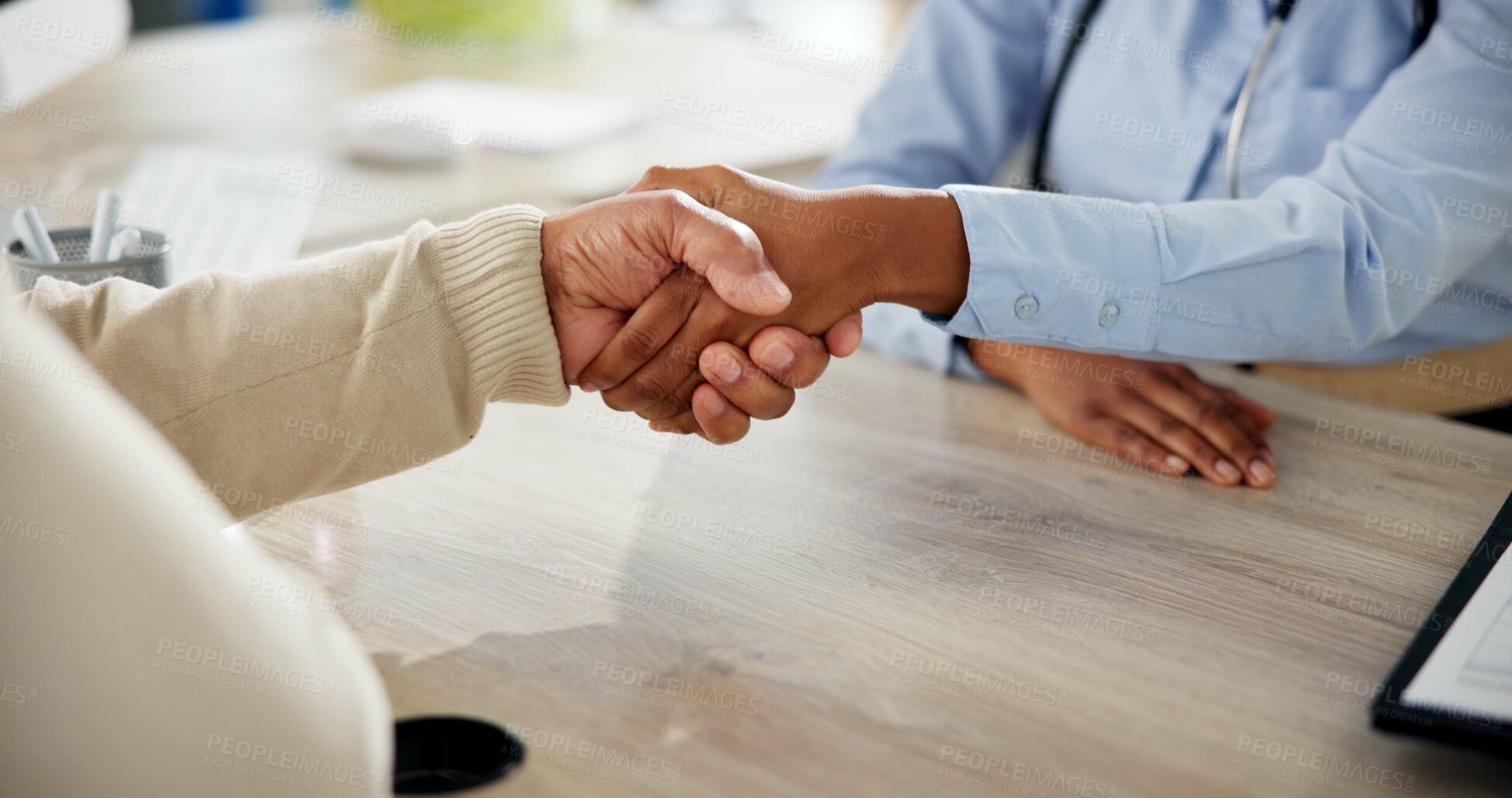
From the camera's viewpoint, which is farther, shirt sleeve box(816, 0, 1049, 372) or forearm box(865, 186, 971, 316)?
shirt sleeve box(816, 0, 1049, 372)

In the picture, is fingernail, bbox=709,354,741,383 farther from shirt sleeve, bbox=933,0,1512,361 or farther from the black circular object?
the black circular object

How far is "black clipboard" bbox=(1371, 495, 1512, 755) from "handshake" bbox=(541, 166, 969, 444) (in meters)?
0.40

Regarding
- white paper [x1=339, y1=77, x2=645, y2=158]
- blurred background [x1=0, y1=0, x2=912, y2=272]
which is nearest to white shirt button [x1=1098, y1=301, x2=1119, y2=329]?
blurred background [x1=0, y1=0, x2=912, y2=272]

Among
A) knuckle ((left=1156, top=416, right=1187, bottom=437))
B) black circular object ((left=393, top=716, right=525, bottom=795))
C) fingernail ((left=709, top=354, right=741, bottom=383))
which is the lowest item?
knuckle ((left=1156, top=416, right=1187, bottom=437))

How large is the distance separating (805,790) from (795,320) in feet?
1.59

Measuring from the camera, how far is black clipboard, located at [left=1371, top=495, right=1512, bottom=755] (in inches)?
20.8

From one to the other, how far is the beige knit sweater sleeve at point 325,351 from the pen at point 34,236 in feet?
0.40

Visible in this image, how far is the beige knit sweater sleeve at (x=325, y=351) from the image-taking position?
709mm

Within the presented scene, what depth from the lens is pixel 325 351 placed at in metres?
0.75

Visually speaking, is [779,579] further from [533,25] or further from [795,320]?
[533,25]

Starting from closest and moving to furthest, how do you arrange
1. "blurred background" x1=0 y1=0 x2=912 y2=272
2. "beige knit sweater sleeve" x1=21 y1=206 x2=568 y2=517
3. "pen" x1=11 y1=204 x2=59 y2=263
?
"beige knit sweater sleeve" x1=21 y1=206 x2=568 y2=517 < "pen" x1=11 y1=204 x2=59 y2=263 < "blurred background" x1=0 y1=0 x2=912 y2=272

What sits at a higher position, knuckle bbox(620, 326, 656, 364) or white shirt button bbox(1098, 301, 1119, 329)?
knuckle bbox(620, 326, 656, 364)

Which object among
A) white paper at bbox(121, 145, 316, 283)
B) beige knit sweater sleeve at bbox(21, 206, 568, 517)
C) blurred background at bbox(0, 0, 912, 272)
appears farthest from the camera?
Answer: blurred background at bbox(0, 0, 912, 272)

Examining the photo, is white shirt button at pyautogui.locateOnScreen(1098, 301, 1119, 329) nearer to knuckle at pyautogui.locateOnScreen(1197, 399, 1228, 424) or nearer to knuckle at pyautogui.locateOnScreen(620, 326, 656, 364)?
knuckle at pyautogui.locateOnScreen(1197, 399, 1228, 424)
